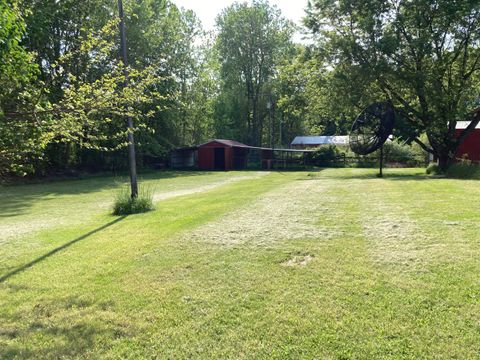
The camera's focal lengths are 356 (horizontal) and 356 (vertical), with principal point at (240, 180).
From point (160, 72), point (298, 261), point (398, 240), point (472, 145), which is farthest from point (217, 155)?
point (298, 261)

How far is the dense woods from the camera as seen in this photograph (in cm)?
373

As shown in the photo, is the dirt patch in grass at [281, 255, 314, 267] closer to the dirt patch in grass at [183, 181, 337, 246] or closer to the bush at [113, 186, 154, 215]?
the dirt patch in grass at [183, 181, 337, 246]

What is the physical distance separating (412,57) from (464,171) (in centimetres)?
752

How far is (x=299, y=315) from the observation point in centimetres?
313

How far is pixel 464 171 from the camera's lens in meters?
16.0

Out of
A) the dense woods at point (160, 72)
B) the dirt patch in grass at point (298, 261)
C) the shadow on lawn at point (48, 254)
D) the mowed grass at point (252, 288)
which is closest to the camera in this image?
the mowed grass at point (252, 288)

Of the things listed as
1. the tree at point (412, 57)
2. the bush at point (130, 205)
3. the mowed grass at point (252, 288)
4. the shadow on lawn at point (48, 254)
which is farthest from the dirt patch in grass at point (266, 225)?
the tree at point (412, 57)

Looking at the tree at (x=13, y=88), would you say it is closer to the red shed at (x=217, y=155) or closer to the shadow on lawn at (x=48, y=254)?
the shadow on lawn at (x=48, y=254)

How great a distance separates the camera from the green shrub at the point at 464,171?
601 inches

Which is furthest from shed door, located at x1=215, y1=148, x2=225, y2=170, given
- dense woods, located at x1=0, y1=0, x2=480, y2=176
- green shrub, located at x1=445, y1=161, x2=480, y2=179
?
green shrub, located at x1=445, y1=161, x2=480, y2=179

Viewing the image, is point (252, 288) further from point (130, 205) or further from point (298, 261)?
point (130, 205)

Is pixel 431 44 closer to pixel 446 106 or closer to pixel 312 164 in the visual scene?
pixel 446 106

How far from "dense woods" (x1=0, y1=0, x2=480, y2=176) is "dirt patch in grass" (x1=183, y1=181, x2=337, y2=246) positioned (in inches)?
84.1

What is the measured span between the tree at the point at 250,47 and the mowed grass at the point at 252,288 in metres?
42.5
